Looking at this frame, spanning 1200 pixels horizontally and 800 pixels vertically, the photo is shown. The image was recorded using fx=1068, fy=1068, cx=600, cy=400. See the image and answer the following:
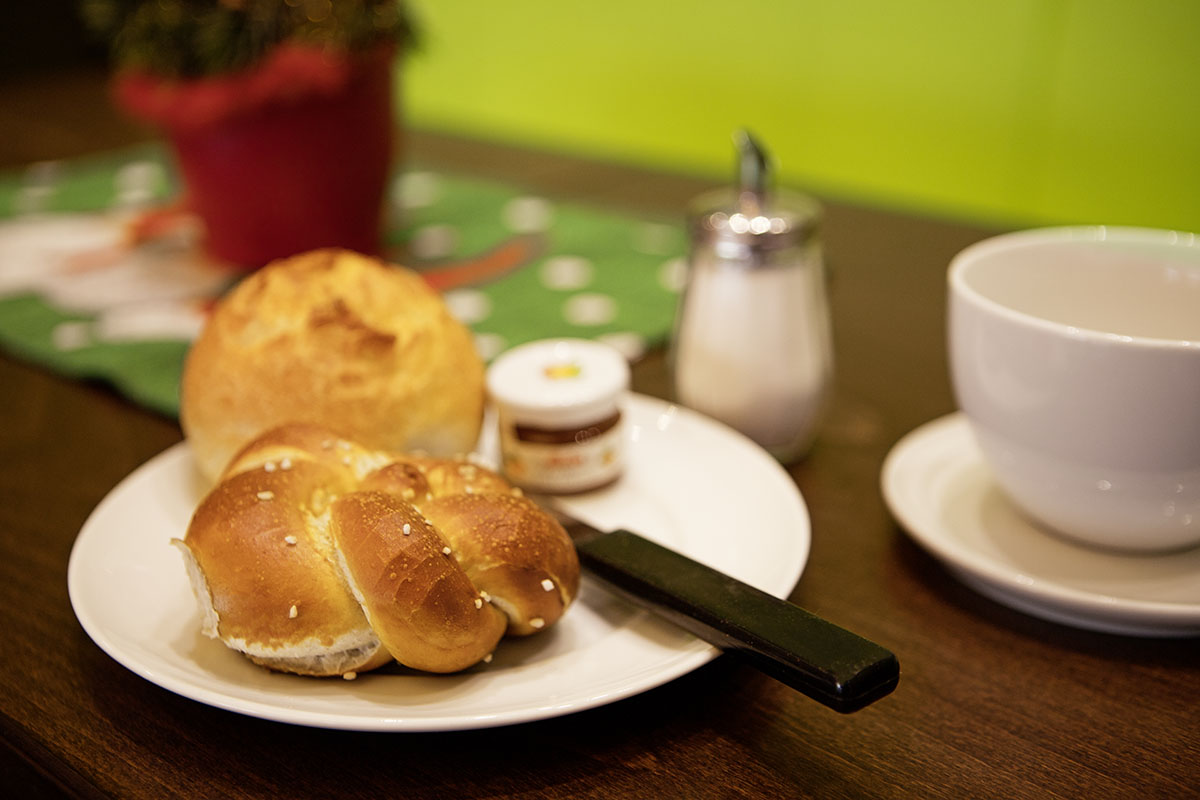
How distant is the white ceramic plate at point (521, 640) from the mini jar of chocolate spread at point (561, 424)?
3 centimetres

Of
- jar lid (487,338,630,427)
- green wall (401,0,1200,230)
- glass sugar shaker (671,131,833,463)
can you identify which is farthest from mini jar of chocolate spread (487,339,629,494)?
green wall (401,0,1200,230)

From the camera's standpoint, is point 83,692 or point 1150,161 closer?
point 83,692

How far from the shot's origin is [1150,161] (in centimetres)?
217

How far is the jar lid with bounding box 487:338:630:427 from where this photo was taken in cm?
81

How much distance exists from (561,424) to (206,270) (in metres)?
0.73

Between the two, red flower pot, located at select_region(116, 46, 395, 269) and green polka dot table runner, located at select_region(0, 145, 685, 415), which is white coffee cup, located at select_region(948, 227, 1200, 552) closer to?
green polka dot table runner, located at select_region(0, 145, 685, 415)

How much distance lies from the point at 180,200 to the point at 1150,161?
185 centimetres

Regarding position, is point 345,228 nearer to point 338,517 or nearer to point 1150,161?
point 338,517

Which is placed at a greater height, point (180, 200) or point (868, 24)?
point (868, 24)

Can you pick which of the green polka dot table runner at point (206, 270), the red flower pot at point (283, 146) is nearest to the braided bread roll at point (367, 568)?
the green polka dot table runner at point (206, 270)

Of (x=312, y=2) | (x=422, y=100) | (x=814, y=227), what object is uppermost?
(x=312, y=2)

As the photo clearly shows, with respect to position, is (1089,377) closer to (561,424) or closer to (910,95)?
(561,424)

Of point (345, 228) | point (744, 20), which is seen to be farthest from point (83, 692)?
point (744, 20)

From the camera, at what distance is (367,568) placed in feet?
1.82
